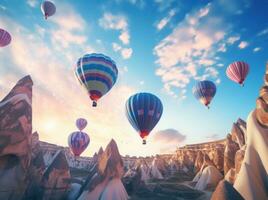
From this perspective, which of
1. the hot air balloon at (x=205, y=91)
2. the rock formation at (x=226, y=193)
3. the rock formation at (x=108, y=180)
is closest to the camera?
the rock formation at (x=226, y=193)

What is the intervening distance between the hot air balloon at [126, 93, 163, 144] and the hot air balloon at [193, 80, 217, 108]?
13.3m

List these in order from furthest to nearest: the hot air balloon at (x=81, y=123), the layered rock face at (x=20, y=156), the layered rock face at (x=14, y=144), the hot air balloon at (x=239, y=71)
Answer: the hot air balloon at (x=81, y=123)
the hot air balloon at (x=239, y=71)
the layered rock face at (x=20, y=156)
the layered rock face at (x=14, y=144)

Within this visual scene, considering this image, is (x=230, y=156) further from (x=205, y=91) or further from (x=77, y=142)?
(x=77, y=142)

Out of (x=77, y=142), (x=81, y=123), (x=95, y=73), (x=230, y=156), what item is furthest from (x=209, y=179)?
(x=81, y=123)

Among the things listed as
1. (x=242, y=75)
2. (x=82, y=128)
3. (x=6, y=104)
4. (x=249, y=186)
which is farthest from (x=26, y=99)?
(x=82, y=128)

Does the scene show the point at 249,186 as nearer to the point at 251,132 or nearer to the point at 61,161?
the point at 251,132

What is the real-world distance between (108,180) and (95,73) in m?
11.1

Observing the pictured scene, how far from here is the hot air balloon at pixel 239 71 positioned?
32.9m

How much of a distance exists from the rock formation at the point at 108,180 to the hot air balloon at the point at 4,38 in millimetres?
24775

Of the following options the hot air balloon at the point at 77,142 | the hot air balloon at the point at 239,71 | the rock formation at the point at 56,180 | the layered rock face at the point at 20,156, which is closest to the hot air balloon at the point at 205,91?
the hot air balloon at the point at 239,71

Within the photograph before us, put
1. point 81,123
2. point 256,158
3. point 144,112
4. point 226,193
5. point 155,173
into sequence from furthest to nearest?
point 81,123 → point 155,173 → point 144,112 → point 256,158 → point 226,193

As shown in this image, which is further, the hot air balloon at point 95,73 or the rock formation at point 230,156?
the rock formation at point 230,156

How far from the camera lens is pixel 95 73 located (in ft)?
74.4

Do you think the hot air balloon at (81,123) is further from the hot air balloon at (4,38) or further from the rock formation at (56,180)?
the rock formation at (56,180)
